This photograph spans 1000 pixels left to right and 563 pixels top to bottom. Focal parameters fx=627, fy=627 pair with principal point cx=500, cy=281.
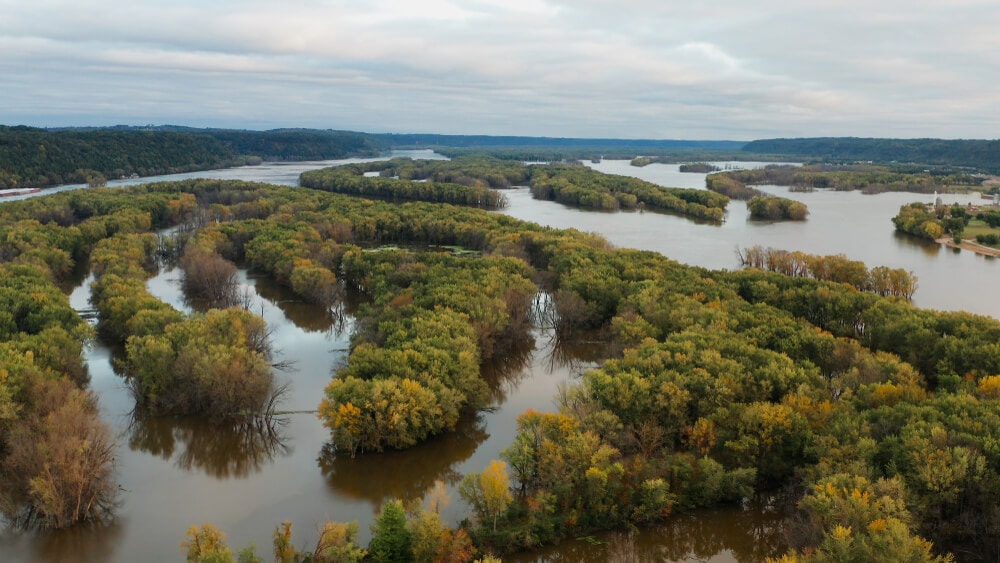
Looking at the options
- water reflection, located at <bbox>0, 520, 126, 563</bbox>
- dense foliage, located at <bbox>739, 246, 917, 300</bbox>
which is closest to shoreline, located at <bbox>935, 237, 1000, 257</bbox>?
dense foliage, located at <bbox>739, 246, 917, 300</bbox>

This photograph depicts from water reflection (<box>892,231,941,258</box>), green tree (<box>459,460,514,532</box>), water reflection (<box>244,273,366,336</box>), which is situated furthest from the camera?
water reflection (<box>892,231,941,258</box>)

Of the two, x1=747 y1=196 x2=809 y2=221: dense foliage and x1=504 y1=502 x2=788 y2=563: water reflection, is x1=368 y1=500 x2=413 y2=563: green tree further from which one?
x1=747 y1=196 x2=809 y2=221: dense foliage

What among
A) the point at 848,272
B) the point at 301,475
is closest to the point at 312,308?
the point at 301,475

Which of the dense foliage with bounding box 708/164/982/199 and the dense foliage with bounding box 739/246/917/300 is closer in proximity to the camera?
the dense foliage with bounding box 739/246/917/300

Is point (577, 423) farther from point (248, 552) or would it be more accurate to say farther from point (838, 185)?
point (838, 185)

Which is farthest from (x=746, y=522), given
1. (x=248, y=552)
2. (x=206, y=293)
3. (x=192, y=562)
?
(x=206, y=293)
